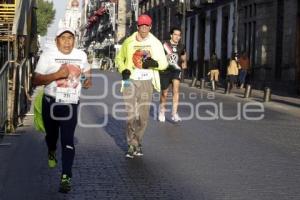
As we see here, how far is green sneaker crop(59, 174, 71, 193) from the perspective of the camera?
23.0 ft

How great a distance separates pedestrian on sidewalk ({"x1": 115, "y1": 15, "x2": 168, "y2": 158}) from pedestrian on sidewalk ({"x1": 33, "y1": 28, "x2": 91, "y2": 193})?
A: 191cm

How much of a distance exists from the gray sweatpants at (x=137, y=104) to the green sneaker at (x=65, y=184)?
90.9 inches

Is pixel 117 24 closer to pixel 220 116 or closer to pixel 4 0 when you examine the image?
pixel 4 0

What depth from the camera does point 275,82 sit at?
101ft

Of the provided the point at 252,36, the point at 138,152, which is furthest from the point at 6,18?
the point at 138,152

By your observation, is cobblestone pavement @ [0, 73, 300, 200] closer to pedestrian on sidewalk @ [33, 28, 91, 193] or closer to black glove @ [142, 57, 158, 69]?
pedestrian on sidewalk @ [33, 28, 91, 193]

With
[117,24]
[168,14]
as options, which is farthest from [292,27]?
[117,24]

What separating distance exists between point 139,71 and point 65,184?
8.70 feet

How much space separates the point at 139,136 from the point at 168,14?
50.4m

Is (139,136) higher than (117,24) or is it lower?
lower

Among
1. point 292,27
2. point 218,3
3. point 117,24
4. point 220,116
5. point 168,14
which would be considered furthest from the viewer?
point 117,24

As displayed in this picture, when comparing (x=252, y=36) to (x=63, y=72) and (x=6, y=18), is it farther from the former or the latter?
(x=63, y=72)

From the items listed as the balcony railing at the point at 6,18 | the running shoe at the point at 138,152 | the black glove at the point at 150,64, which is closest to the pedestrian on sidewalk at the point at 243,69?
the balcony railing at the point at 6,18

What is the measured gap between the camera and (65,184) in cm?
704
